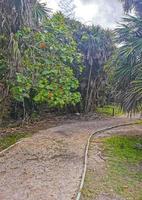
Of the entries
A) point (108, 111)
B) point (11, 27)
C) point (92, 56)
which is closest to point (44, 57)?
point (11, 27)

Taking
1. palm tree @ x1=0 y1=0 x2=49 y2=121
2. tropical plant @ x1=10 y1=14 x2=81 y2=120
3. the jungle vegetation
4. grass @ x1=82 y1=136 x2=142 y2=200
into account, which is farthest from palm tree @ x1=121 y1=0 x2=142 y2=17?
grass @ x1=82 y1=136 x2=142 y2=200

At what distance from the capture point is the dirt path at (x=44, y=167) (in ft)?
19.3

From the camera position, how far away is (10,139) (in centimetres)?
1042

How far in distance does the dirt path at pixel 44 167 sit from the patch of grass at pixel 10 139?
0.35m

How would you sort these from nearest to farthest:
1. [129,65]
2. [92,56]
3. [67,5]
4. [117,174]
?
[117,174] < [129,65] < [92,56] < [67,5]

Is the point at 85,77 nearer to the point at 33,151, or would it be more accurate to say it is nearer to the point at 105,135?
the point at 105,135

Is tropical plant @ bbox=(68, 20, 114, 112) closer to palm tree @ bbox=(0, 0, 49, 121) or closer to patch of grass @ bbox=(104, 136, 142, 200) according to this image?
palm tree @ bbox=(0, 0, 49, 121)

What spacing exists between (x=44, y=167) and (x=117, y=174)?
1.54 meters

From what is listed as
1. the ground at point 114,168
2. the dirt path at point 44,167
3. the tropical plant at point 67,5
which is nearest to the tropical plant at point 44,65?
the dirt path at point 44,167

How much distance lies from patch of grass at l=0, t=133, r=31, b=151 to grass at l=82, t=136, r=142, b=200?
2.39 metres

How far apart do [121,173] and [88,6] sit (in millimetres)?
26856

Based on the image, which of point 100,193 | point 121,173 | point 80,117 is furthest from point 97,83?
point 100,193

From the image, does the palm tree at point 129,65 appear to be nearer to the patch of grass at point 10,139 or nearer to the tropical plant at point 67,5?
the patch of grass at point 10,139

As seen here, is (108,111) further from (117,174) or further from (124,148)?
(117,174)
